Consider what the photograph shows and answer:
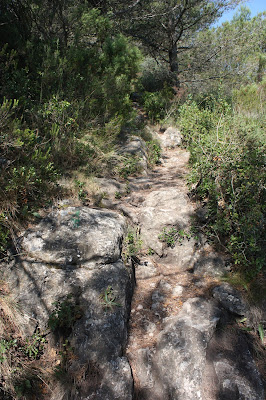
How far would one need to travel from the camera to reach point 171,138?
7.37m

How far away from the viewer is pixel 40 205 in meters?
3.60

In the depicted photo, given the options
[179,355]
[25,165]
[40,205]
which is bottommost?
[179,355]

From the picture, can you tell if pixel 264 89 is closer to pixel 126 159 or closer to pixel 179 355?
pixel 126 159

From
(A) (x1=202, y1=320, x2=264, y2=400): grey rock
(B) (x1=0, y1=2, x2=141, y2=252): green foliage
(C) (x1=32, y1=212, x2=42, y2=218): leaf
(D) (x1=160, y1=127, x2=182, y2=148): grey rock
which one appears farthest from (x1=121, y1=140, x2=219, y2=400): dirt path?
(D) (x1=160, y1=127, x2=182, y2=148): grey rock

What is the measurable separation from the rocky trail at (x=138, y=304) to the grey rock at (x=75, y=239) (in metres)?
0.01

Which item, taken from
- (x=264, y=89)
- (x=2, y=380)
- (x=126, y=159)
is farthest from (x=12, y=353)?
(x=264, y=89)

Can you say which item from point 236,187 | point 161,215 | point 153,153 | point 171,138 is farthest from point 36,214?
point 171,138

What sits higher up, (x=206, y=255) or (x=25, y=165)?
(x=25, y=165)

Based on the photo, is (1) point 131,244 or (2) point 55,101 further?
(2) point 55,101

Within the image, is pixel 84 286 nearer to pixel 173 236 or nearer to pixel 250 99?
pixel 173 236

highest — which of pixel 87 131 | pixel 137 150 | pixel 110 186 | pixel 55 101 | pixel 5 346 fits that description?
pixel 55 101

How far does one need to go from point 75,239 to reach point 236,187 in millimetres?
2213

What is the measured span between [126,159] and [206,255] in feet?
8.93

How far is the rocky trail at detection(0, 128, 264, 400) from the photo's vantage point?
2361 millimetres
